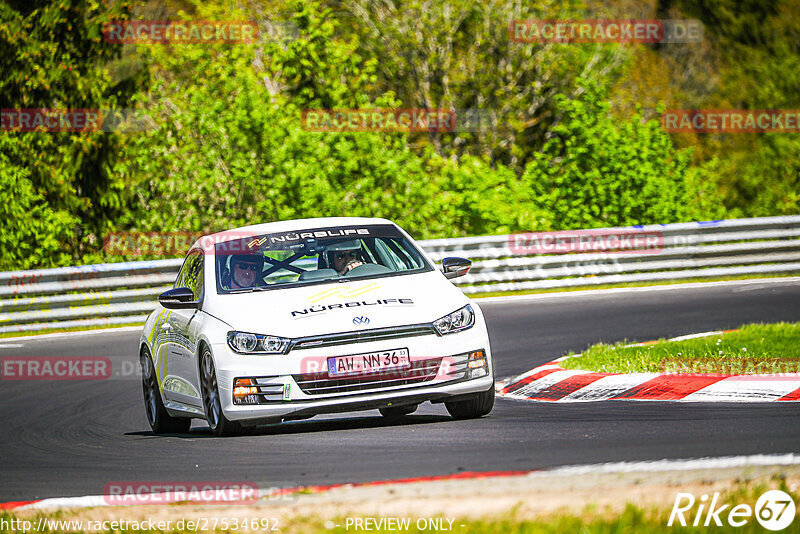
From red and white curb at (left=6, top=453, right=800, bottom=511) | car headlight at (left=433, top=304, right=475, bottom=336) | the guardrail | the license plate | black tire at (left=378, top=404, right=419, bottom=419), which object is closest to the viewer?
red and white curb at (left=6, top=453, right=800, bottom=511)

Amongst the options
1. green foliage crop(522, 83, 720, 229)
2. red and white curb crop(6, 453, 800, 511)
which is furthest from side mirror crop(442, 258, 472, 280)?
green foliage crop(522, 83, 720, 229)

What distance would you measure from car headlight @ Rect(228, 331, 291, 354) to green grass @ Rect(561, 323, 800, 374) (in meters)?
3.30

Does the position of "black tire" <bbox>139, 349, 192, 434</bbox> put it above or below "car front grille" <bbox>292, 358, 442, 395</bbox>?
below

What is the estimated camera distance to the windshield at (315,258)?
31.3ft

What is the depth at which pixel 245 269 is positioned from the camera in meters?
9.63

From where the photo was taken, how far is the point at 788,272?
833 inches

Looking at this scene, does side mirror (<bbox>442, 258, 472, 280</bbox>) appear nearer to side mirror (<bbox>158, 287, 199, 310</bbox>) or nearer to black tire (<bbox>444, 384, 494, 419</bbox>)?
black tire (<bbox>444, 384, 494, 419</bbox>)

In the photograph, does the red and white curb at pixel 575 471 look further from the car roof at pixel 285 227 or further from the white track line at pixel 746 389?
the car roof at pixel 285 227

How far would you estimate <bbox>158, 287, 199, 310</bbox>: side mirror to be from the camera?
955 cm

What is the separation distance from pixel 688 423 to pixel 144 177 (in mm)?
18731

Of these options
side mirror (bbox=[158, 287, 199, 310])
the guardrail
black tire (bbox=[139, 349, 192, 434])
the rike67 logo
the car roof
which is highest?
the rike67 logo

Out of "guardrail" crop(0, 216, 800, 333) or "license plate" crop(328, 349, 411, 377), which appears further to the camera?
"guardrail" crop(0, 216, 800, 333)

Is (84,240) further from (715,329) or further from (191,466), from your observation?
(191,466)

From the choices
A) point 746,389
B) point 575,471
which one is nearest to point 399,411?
point 746,389
